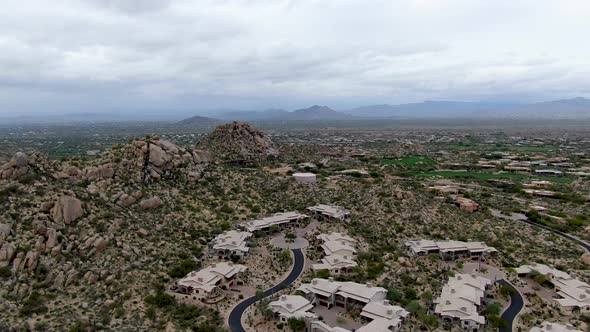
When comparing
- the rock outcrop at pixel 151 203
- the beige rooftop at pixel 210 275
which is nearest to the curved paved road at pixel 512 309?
the beige rooftop at pixel 210 275

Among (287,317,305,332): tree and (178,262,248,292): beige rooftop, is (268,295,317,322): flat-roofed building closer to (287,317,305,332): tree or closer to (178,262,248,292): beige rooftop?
(287,317,305,332): tree

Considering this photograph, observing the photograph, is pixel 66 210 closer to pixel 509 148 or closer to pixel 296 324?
pixel 296 324

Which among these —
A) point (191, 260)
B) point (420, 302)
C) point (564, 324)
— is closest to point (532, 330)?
point (564, 324)

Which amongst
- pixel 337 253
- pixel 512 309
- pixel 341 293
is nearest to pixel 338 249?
pixel 337 253

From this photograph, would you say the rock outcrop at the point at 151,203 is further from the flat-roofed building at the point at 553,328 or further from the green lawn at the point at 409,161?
the green lawn at the point at 409,161

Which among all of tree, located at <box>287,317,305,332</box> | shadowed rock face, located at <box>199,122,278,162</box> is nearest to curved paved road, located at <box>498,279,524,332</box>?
tree, located at <box>287,317,305,332</box>

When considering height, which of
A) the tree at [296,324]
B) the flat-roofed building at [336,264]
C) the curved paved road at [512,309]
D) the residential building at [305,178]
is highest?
the residential building at [305,178]

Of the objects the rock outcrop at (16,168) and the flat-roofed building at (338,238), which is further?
the flat-roofed building at (338,238)
